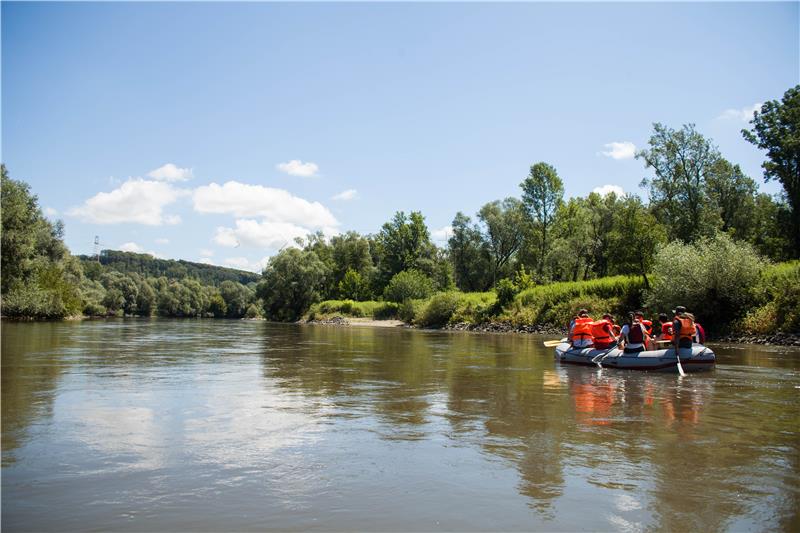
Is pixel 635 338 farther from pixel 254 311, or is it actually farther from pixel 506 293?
pixel 254 311

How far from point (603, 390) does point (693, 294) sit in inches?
857

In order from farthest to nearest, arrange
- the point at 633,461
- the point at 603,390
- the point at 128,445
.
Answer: the point at 603,390 → the point at 128,445 → the point at 633,461

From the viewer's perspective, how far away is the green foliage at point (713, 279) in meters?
32.6

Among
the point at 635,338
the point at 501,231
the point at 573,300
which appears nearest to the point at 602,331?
the point at 635,338

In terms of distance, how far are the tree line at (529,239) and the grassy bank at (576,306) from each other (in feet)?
5.20

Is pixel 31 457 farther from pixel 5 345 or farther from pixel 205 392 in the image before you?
pixel 5 345

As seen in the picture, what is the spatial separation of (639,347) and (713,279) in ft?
55.7

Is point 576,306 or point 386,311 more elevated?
point 576,306

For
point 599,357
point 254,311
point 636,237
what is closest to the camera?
point 599,357

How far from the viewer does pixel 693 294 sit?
1312 inches

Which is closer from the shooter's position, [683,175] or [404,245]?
[683,175]

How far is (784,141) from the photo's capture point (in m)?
42.0

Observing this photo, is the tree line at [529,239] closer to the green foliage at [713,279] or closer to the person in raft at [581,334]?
the green foliage at [713,279]

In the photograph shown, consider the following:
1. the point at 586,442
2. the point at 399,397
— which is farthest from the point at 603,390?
the point at 586,442
